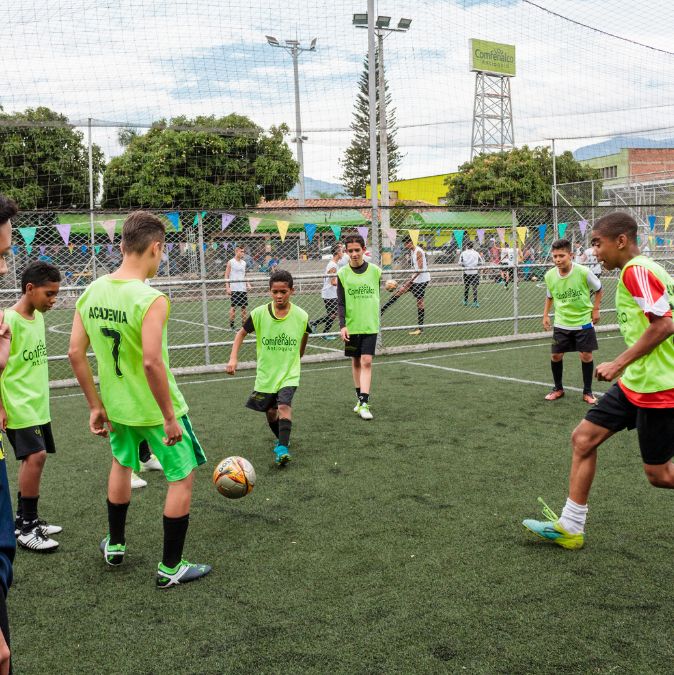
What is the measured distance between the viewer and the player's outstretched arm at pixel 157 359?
3395 millimetres

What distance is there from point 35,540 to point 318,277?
8.00 metres

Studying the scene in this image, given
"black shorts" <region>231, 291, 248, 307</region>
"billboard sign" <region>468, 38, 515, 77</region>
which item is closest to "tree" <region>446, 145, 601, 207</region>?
"billboard sign" <region>468, 38, 515, 77</region>

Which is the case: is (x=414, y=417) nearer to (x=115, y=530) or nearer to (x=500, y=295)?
(x=115, y=530)

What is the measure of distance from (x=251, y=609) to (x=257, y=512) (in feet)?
4.70

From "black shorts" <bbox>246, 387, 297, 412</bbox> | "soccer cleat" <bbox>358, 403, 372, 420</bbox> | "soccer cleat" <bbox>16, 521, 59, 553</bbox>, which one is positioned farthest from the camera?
"soccer cleat" <bbox>358, 403, 372, 420</bbox>

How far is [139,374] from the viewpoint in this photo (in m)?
3.68

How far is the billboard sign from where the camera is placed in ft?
193

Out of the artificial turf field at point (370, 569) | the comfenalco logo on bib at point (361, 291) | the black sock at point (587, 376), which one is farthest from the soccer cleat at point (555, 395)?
the comfenalco logo on bib at point (361, 291)

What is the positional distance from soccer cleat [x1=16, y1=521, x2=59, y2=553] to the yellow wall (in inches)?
1925

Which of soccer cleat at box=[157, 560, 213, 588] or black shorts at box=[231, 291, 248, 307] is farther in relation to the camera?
black shorts at box=[231, 291, 248, 307]

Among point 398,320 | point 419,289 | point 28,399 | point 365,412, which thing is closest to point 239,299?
point 419,289

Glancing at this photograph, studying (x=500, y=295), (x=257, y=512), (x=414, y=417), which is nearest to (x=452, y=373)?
(x=414, y=417)

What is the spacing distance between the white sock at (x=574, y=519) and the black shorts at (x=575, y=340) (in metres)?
4.29

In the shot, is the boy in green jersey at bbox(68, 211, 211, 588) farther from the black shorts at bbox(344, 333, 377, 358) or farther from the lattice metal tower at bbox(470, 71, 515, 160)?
the lattice metal tower at bbox(470, 71, 515, 160)
